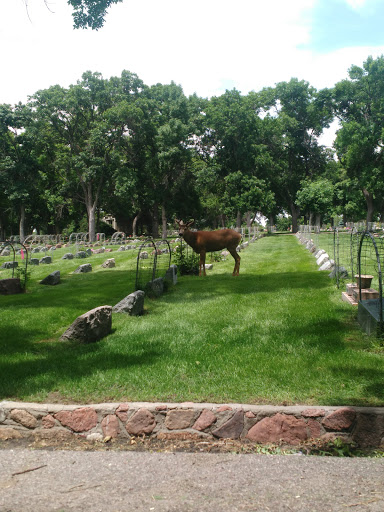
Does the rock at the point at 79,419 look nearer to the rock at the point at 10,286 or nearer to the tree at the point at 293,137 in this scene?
the rock at the point at 10,286

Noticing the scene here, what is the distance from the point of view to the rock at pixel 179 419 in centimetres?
516

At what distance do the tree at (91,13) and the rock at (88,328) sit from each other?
8.94 meters

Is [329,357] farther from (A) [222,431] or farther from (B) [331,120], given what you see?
(B) [331,120]

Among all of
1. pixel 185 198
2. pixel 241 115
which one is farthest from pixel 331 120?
pixel 185 198

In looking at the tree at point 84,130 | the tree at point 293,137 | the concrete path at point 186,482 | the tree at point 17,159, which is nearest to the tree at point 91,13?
the concrete path at point 186,482

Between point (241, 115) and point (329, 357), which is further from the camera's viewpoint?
point (241, 115)

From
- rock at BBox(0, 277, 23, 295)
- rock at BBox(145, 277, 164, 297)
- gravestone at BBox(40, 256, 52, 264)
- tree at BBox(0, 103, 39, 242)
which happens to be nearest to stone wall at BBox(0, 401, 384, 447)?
rock at BBox(145, 277, 164, 297)

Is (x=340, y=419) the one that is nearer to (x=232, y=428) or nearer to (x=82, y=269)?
(x=232, y=428)

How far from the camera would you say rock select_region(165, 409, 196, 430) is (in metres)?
5.16

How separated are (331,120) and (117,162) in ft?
96.0

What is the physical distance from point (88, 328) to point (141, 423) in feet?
10.0

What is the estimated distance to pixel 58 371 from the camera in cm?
650

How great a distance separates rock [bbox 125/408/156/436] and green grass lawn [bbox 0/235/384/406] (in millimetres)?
320

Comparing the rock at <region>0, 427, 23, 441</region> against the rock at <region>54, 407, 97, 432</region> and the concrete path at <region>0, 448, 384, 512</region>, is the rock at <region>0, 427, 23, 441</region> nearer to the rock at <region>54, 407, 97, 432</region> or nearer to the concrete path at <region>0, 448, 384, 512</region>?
the rock at <region>54, 407, 97, 432</region>
